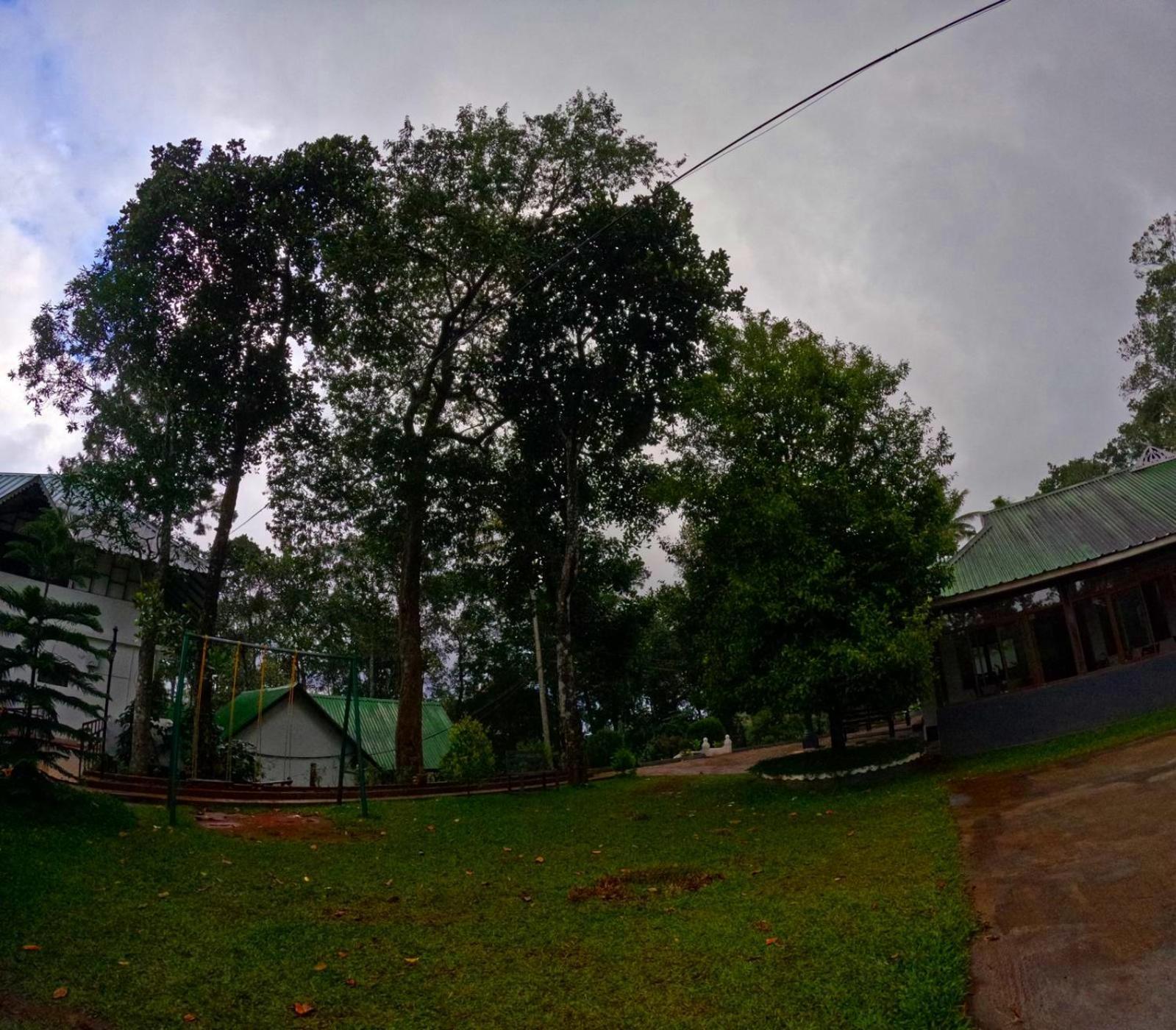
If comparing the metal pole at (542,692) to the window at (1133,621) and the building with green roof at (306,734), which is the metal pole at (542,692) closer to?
the building with green roof at (306,734)

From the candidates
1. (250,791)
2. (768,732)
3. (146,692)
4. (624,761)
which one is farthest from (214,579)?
(768,732)

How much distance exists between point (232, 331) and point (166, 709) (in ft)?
32.8

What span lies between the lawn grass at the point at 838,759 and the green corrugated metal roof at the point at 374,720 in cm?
1279

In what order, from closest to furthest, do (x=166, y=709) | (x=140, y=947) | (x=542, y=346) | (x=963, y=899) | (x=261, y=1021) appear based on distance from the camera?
1. (x=261, y=1021)
2. (x=140, y=947)
3. (x=963, y=899)
4. (x=166, y=709)
5. (x=542, y=346)

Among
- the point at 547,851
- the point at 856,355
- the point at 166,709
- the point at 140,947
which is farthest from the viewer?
the point at 166,709

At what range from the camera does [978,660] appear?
20.1 meters

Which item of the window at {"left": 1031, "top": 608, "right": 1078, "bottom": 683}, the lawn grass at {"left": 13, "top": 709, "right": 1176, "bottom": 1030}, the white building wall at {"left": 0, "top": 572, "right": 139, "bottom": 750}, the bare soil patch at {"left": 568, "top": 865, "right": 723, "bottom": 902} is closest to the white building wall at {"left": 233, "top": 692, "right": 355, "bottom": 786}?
the white building wall at {"left": 0, "top": 572, "right": 139, "bottom": 750}

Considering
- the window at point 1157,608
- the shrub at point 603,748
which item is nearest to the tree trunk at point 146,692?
the shrub at point 603,748

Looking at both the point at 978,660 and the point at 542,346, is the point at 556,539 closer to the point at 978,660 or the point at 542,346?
the point at 542,346

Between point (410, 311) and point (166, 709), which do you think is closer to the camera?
point (166, 709)

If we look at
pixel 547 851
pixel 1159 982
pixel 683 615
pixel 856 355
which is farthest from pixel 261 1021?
pixel 856 355

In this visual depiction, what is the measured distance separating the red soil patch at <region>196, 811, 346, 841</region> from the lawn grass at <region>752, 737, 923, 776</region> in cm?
1041

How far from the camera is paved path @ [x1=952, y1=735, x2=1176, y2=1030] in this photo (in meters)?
5.40

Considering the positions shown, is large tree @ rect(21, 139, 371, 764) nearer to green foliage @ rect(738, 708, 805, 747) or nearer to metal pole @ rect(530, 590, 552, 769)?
metal pole @ rect(530, 590, 552, 769)
